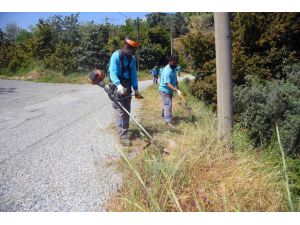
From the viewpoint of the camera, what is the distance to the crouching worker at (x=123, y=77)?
149 inches

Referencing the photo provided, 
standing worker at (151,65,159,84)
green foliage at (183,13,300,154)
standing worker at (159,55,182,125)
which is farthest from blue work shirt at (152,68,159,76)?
standing worker at (159,55,182,125)

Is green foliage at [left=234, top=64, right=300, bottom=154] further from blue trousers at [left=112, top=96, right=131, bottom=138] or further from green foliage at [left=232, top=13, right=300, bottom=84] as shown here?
blue trousers at [left=112, top=96, right=131, bottom=138]

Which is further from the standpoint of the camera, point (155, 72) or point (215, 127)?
point (155, 72)

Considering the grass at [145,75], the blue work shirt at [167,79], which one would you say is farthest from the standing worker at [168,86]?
the grass at [145,75]

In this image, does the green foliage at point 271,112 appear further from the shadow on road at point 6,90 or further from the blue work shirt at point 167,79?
the shadow on road at point 6,90

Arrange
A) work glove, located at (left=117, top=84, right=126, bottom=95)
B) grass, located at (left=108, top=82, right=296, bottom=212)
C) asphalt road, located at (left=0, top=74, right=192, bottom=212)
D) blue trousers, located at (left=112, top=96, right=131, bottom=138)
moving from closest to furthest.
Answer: grass, located at (left=108, top=82, right=296, bottom=212) → asphalt road, located at (left=0, top=74, right=192, bottom=212) → work glove, located at (left=117, top=84, right=126, bottom=95) → blue trousers, located at (left=112, top=96, right=131, bottom=138)

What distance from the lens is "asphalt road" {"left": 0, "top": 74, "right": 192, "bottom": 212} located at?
2.65 metres

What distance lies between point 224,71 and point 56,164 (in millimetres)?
2036

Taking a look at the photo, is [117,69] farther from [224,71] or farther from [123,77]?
[224,71]

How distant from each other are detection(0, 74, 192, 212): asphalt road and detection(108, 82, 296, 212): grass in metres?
0.27

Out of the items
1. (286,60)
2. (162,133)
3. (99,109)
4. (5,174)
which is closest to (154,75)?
(99,109)

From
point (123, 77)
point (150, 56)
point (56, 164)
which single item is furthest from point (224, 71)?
point (150, 56)

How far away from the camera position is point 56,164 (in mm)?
3336
